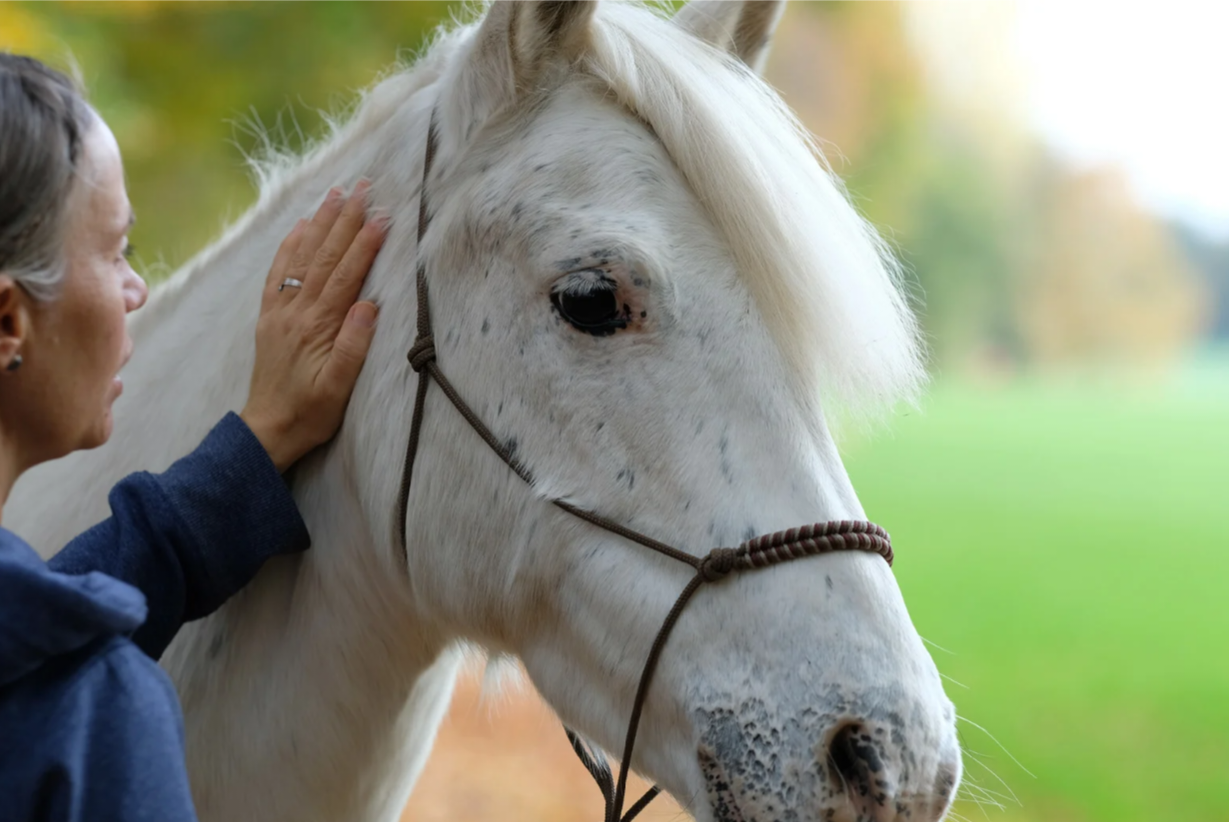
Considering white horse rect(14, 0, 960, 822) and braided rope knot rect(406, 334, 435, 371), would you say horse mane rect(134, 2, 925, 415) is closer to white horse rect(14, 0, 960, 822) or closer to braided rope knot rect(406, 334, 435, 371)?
white horse rect(14, 0, 960, 822)

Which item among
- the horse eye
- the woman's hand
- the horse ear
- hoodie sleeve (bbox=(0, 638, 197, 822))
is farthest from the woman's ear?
the horse ear

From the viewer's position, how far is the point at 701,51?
1684 mm

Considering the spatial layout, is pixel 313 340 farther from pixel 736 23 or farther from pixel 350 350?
pixel 736 23

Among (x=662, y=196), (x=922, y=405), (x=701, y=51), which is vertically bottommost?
(x=922, y=405)

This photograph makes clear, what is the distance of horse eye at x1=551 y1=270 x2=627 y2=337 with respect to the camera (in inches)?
55.7

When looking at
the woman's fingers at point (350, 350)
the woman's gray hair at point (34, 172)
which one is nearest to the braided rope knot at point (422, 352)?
the woman's fingers at point (350, 350)

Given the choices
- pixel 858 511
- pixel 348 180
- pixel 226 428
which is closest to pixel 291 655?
pixel 226 428

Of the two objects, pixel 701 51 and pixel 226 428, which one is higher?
pixel 701 51

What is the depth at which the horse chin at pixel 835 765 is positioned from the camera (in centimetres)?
117

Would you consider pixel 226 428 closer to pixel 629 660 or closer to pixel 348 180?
pixel 348 180

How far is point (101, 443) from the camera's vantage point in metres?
1.34

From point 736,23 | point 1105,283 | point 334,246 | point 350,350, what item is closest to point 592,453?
point 350,350

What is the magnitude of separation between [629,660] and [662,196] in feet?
2.23

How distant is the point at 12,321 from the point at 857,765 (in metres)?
1.12
